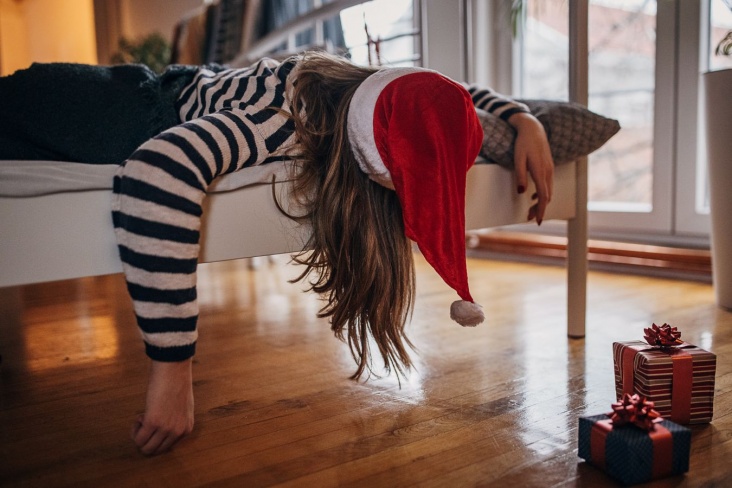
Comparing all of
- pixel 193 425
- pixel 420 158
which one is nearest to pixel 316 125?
pixel 420 158

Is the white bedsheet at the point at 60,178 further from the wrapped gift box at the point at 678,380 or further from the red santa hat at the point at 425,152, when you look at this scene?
the wrapped gift box at the point at 678,380

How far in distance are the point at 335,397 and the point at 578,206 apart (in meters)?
0.61

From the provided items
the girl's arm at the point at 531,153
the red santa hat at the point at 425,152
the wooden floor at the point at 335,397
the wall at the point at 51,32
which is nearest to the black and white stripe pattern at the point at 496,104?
the girl's arm at the point at 531,153

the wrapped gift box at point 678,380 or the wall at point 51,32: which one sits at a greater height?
the wall at point 51,32

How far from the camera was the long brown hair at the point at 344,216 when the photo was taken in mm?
887

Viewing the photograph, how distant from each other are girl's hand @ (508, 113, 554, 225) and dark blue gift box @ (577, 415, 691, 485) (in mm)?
458

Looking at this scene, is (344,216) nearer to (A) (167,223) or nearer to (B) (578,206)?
(A) (167,223)

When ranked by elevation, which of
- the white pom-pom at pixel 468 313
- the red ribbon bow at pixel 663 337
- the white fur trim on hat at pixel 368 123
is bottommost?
the red ribbon bow at pixel 663 337

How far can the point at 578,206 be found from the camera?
4.17 feet

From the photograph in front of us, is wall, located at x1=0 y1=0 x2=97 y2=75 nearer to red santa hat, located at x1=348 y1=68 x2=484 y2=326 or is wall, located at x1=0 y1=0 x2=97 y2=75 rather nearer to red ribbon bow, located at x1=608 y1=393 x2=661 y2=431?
red santa hat, located at x1=348 y1=68 x2=484 y2=326

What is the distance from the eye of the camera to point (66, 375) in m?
1.15

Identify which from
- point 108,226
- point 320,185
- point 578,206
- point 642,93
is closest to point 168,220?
point 108,226

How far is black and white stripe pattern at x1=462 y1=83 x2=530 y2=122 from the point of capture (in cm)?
110

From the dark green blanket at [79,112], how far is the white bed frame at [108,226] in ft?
0.59
